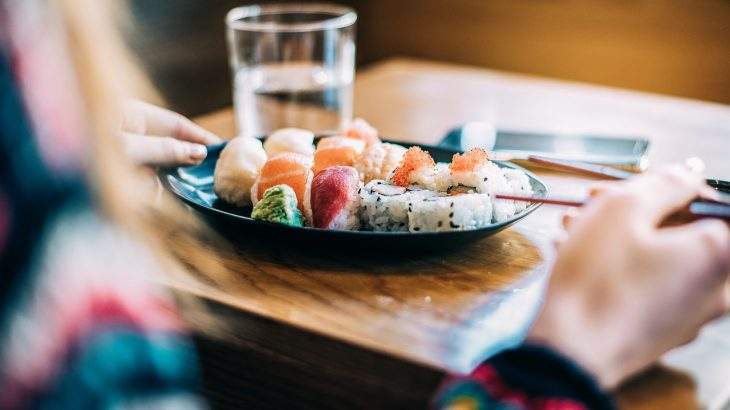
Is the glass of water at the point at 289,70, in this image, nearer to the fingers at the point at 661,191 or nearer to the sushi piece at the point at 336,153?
the sushi piece at the point at 336,153

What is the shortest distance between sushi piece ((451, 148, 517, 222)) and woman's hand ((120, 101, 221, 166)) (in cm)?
34

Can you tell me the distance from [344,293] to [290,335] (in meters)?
0.07

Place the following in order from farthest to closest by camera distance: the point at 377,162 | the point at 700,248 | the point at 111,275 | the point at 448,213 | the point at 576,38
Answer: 1. the point at 576,38
2. the point at 377,162
3. the point at 448,213
4. the point at 700,248
5. the point at 111,275

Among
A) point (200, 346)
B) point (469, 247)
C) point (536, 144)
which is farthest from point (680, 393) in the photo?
point (536, 144)

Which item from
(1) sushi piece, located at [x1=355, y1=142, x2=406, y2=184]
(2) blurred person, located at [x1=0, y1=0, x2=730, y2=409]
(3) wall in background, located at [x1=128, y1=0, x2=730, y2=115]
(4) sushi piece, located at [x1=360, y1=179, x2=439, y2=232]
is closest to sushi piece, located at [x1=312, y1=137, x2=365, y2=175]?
(1) sushi piece, located at [x1=355, y1=142, x2=406, y2=184]

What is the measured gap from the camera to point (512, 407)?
485 mm

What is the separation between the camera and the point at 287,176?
784mm

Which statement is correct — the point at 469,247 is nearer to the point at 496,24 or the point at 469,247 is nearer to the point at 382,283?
the point at 382,283

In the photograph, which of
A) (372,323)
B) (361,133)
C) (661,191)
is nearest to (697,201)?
(661,191)

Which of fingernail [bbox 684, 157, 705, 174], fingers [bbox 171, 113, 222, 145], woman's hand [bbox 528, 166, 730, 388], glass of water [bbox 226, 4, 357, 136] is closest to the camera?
woman's hand [bbox 528, 166, 730, 388]

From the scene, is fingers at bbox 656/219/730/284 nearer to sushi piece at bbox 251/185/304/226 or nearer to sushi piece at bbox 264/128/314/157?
sushi piece at bbox 251/185/304/226

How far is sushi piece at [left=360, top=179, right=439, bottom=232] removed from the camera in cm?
71

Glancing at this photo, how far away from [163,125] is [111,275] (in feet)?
1.84

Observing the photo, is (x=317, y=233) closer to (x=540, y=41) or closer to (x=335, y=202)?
(x=335, y=202)
